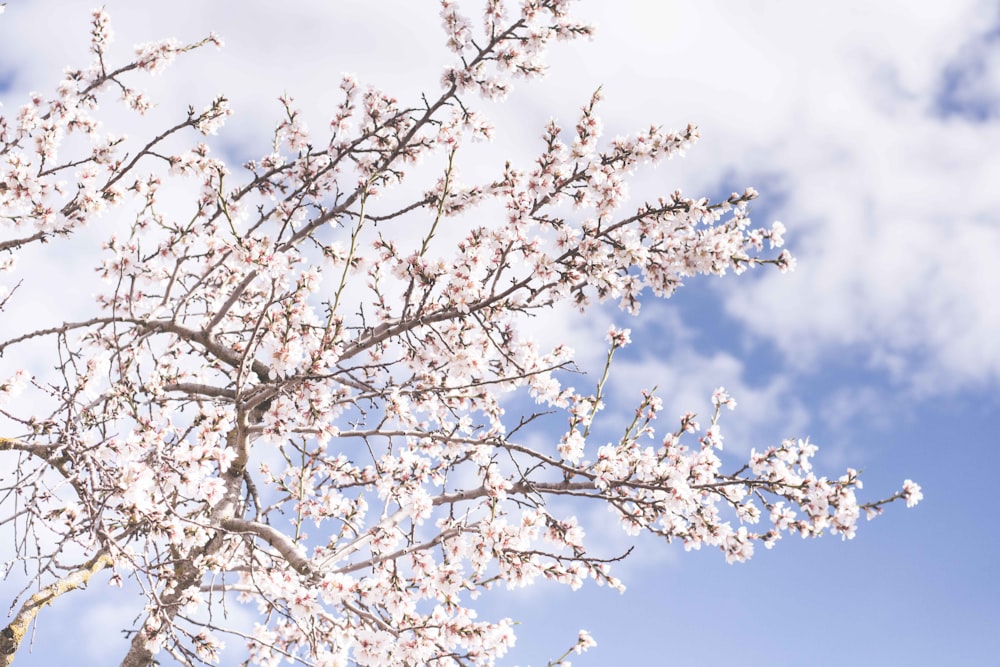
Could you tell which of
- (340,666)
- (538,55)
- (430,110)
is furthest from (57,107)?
(340,666)

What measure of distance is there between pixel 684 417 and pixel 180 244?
5.12 metres

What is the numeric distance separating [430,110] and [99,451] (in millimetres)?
4044

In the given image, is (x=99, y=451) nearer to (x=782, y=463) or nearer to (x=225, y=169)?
(x=225, y=169)

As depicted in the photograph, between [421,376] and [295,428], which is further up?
[421,376]

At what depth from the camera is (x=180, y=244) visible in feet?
24.9

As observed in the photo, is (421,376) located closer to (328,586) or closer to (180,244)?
(328,586)

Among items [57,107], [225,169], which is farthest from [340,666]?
[57,107]

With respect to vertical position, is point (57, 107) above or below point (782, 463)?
above

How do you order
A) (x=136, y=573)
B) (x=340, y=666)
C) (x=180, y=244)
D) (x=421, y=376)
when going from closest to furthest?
(x=136, y=573) < (x=340, y=666) < (x=421, y=376) < (x=180, y=244)

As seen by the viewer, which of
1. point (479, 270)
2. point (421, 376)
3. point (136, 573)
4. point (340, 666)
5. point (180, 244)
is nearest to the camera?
point (136, 573)

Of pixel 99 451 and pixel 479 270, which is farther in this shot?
pixel 479 270

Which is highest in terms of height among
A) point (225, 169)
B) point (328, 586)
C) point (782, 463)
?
point (225, 169)

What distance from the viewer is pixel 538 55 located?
21.9 feet

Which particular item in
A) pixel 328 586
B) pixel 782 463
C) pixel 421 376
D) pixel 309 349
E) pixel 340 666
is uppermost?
pixel 421 376
